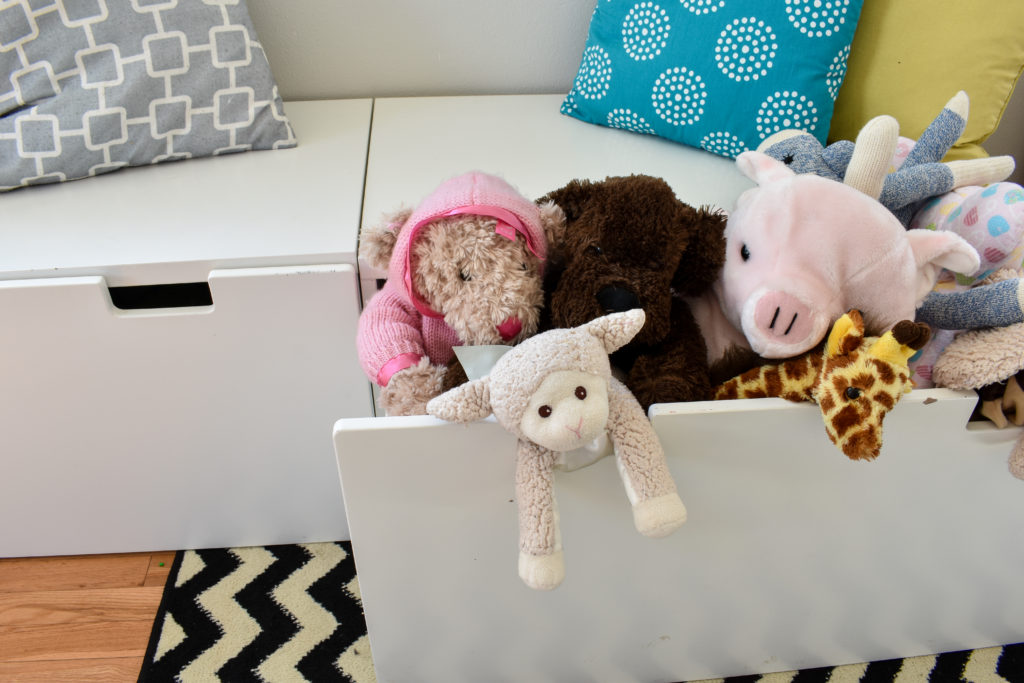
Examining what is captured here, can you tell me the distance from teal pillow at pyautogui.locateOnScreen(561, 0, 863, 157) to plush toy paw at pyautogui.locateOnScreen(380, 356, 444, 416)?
595mm

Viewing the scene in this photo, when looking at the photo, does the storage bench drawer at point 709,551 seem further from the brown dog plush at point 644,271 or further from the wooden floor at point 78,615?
the wooden floor at point 78,615

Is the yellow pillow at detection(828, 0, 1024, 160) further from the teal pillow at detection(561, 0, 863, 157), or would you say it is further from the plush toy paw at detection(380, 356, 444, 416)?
the plush toy paw at detection(380, 356, 444, 416)

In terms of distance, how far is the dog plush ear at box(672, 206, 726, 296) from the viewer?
763mm

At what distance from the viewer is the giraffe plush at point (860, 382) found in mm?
656

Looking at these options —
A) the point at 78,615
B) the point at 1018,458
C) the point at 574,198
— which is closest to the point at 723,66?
the point at 574,198

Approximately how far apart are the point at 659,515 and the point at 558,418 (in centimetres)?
12

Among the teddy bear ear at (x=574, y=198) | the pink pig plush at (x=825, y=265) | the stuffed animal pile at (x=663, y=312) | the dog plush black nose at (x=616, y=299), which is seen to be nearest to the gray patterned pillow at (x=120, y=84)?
the stuffed animal pile at (x=663, y=312)

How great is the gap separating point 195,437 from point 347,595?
307mm

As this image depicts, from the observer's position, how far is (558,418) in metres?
0.61

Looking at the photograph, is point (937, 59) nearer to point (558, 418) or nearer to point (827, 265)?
point (827, 265)

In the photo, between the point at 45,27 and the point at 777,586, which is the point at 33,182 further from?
the point at 777,586

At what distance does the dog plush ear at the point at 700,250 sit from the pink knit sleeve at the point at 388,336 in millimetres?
281

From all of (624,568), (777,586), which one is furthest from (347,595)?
(777,586)

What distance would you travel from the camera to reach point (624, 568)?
2.62 feet
